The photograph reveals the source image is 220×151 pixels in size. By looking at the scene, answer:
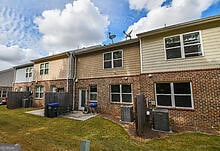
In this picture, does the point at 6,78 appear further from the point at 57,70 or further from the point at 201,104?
the point at 201,104

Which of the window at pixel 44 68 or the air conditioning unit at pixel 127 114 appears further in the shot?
the window at pixel 44 68

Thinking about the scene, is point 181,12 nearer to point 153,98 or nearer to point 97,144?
point 153,98

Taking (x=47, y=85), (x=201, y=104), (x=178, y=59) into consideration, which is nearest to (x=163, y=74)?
(x=178, y=59)

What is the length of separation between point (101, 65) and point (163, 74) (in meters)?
5.69

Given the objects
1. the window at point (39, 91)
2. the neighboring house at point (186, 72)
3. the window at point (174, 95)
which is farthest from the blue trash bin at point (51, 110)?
the window at point (174, 95)

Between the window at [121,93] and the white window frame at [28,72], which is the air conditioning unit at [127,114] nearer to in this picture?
the window at [121,93]

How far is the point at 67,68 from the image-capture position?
13.8 m

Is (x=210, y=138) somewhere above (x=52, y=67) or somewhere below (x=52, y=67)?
below

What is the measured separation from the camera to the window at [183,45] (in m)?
7.75

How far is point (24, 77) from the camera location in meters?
19.3

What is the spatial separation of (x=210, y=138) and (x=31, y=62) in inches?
804

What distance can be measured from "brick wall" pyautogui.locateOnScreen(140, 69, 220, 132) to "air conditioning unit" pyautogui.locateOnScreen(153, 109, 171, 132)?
0.73 meters

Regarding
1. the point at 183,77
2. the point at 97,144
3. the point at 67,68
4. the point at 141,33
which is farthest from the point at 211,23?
the point at 67,68

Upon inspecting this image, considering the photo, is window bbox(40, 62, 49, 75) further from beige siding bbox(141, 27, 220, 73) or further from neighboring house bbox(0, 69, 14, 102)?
neighboring house bbox(0, 69, 14, 102)
